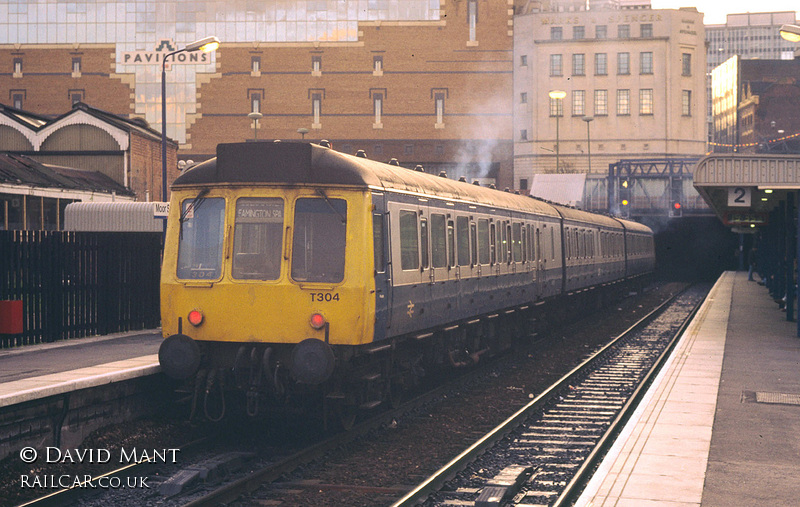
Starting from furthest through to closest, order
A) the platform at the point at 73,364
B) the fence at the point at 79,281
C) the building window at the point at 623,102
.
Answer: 1. the building window at the point at 623,102
2. the fence at the point at 79,281
3. the platform at the point at 73,364

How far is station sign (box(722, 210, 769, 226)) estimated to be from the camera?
31.3 meters

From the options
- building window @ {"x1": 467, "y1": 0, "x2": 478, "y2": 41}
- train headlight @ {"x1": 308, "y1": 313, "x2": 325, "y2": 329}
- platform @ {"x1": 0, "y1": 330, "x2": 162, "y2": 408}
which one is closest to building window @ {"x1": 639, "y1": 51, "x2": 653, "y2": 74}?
building window @ {"x1": 467, "y1": 0, "x2": 478, "y2": 41}

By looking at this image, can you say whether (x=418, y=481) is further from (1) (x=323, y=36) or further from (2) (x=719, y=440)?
(1) (x=323, y=36)

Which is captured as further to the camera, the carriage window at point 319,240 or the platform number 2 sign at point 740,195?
the platform number 2 sign at point 740,195

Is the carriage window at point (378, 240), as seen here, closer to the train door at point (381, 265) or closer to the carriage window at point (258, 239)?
the train door at point (381, 265)

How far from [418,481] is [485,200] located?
791 centimetres

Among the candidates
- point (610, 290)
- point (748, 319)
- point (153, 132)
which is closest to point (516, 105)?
point (153, 132)

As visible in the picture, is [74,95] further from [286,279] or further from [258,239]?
[286,279]

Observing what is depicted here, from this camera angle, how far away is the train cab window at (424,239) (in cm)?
1316

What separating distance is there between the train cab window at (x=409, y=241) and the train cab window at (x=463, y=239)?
Result: 206cm

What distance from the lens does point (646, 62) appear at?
85000 mm

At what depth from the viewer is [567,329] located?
26.7 metres

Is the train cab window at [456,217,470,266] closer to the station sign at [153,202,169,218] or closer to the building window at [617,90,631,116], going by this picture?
the station sign at [153,202,169,218]

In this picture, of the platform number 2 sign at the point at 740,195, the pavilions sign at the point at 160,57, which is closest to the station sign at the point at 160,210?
the platform number 2 sign at the point at 740,195
